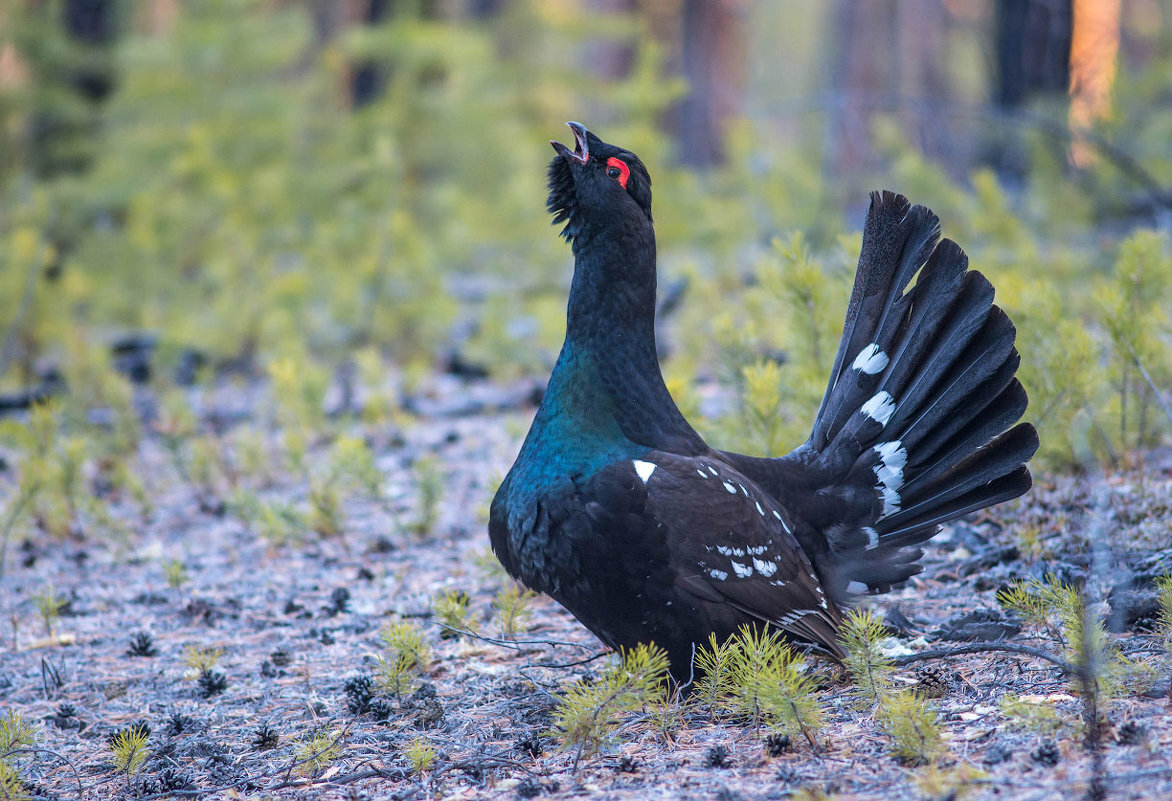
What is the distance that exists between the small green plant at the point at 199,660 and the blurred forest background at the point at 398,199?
2.30 m

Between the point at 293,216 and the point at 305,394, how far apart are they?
2.79 m

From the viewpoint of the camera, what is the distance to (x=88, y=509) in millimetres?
5340

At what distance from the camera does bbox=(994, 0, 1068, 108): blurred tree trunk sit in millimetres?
9406

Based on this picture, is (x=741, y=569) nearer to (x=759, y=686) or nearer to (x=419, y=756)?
(x=759, y=686)

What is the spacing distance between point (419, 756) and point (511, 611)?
3.29ft

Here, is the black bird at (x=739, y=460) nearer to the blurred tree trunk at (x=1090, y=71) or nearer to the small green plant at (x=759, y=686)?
the small green plant at (x=759, y=686)

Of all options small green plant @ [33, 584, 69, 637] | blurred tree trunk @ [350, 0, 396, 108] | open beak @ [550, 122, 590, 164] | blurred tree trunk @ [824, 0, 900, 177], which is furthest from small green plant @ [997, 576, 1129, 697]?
blurred tree trunk @ [824, 0, 900, 177]

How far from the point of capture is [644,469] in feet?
11.3

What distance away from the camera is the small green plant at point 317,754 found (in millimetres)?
3168

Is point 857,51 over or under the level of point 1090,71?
over

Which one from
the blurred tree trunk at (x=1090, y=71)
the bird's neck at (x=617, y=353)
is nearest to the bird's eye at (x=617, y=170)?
the bird's neck at (x=617, y=353)

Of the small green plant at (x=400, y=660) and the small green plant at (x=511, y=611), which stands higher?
the small green plant at (x=511, y=611)

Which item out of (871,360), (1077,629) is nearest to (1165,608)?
(1077,629)

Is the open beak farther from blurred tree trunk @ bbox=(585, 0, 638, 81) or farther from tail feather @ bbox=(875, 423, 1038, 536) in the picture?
blurred tree trunk @ bbox=(585, 0, 638, 81)
